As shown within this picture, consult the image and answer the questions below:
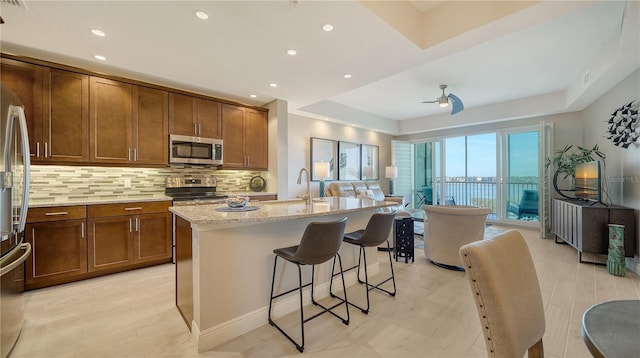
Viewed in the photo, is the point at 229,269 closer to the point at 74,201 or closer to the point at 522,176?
the point at 74,201

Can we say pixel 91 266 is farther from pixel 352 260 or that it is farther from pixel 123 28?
pixel 352 260

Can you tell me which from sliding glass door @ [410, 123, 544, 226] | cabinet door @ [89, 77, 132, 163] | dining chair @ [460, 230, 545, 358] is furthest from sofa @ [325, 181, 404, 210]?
dining chair @ [460, 230, 545, 358]

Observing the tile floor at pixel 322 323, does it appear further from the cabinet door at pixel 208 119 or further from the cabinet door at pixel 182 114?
the cabinet door at pixel 208 119

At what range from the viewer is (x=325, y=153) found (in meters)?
6.02

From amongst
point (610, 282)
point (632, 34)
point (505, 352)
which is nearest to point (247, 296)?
point (505, 352)

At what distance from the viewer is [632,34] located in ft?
7.95

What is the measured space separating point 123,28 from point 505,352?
11.0ft

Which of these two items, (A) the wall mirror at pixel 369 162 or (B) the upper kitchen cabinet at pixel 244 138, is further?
(A) the wall mirror at pixel 369 162

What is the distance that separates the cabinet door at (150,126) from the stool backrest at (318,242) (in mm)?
A: 2867

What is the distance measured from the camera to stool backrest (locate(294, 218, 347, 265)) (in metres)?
1.76

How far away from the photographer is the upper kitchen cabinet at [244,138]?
4250 millimetres

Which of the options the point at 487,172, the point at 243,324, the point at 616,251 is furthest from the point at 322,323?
the point at 487,172

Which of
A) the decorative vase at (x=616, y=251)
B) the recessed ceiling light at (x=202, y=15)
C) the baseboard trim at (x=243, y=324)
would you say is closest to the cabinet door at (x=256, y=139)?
the recessed ceiling light at (x=202, y=15)

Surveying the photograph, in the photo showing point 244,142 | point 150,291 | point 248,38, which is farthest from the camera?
point 244,142
